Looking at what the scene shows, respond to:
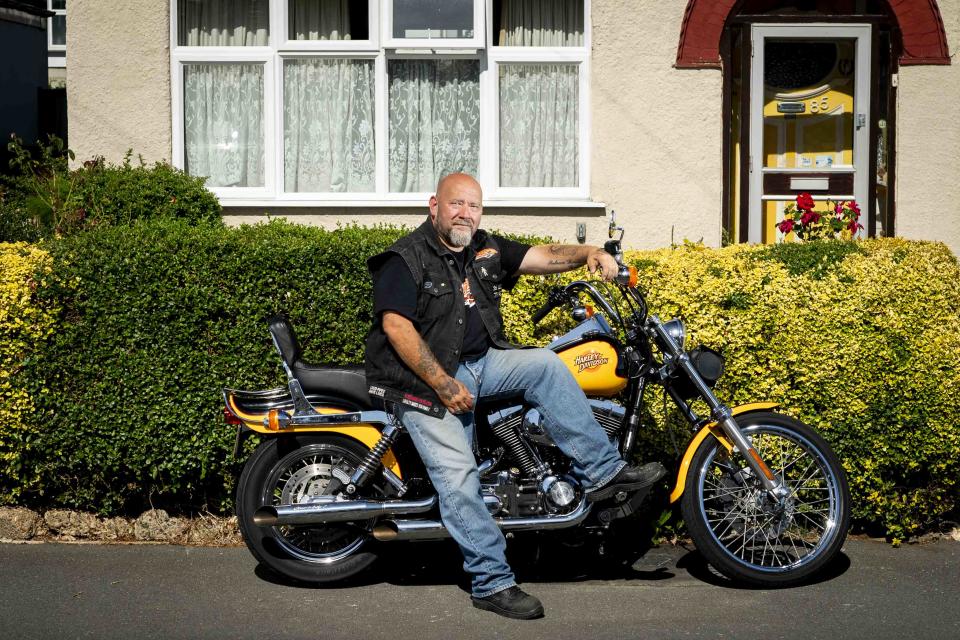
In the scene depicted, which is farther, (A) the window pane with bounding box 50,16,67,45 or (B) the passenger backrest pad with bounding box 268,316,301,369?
(A) the window pane with bounding box 50,16,67,45

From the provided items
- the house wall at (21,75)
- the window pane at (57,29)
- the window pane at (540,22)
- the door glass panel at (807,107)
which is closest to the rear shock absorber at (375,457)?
the window pane at (540,22)

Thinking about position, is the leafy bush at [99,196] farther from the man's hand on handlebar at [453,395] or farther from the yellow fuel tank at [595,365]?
the yellow fuel tank at [595,365]

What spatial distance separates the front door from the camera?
960 cm

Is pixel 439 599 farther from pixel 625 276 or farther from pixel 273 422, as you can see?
pixel 625 276

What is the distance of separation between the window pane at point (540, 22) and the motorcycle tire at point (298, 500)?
4.84m

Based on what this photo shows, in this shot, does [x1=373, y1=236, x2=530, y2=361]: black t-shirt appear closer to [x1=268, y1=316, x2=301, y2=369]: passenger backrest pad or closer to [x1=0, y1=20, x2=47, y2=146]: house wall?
[x1=268, y1=316, x2=301, y2=369]: passenger backrest pad

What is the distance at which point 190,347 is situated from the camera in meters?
5.74

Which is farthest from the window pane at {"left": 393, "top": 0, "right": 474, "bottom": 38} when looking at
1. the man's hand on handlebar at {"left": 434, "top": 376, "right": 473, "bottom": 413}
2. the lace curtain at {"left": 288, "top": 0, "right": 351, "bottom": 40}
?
the man's hand on handlebar at {"left": 434, "top": 376, "right": 473, "bottom": 413}

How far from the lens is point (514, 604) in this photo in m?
4.76

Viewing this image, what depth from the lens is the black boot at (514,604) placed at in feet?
15.6

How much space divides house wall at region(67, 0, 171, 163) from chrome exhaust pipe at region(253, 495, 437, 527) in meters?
4.70

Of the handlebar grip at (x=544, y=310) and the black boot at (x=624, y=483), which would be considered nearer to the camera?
the black boot at (x=624, y=483)

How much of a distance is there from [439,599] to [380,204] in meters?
4.38

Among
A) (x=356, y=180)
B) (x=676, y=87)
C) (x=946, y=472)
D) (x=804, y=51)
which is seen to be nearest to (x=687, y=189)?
(x=676, y=87)
